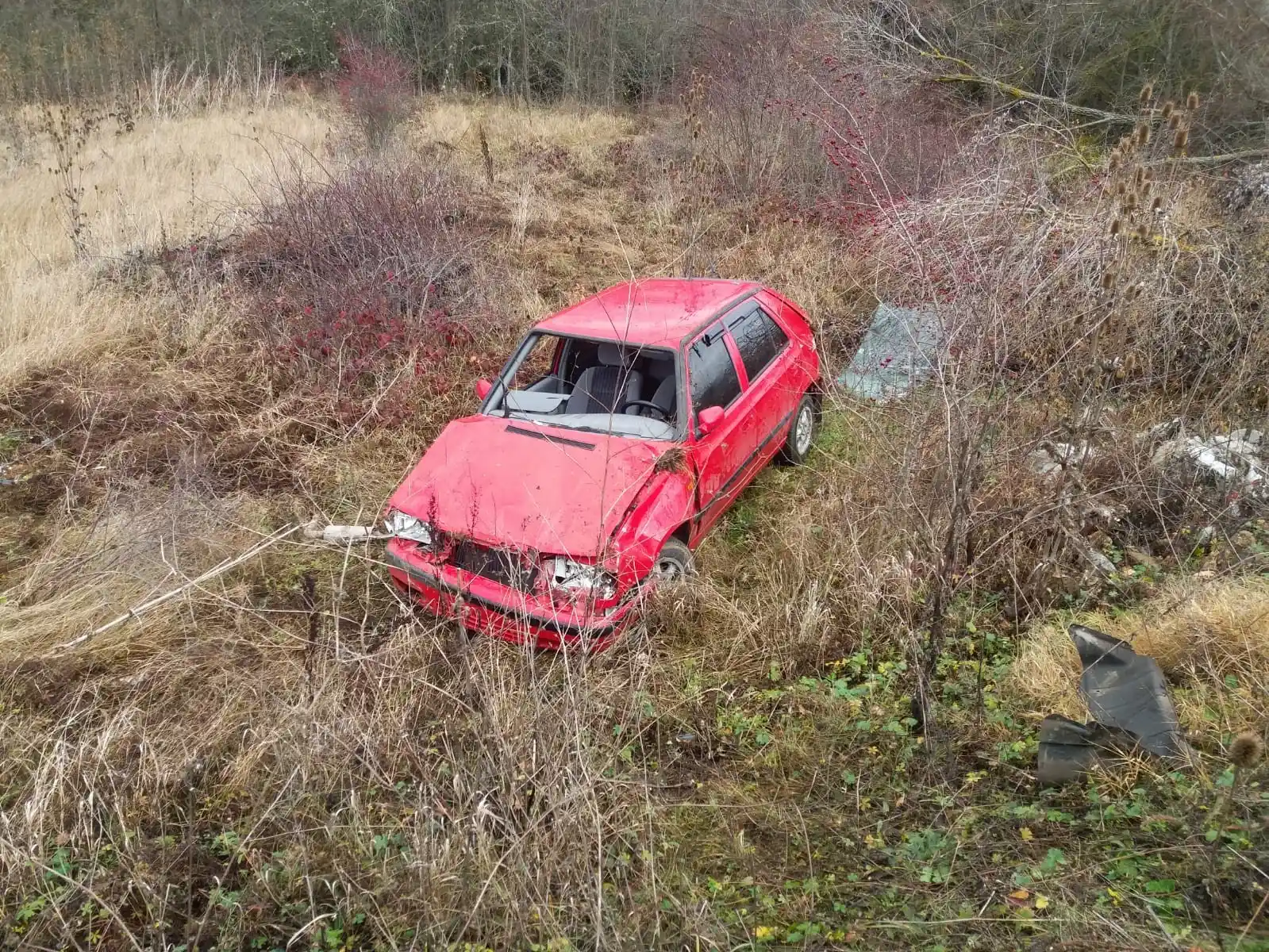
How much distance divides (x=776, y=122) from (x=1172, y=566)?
9.12 meters

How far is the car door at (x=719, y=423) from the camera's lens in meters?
4.87

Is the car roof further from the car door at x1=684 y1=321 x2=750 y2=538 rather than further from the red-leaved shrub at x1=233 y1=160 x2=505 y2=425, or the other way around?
the red-leaved shrub at x1=233 y1=160 x2=505 y2=425


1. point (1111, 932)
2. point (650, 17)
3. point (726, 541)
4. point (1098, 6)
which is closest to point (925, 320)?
point (726, 541)

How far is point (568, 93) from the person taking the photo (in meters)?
17.9

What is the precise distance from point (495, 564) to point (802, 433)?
3.14m

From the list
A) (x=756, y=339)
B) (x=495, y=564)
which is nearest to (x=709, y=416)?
(x=756, y=339)

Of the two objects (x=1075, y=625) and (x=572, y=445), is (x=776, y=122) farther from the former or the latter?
(x=1075, y=625)

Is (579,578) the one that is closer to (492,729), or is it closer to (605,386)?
(492,729)

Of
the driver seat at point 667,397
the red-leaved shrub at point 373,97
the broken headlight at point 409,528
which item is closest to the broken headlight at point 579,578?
the broken headlight at point 409,528

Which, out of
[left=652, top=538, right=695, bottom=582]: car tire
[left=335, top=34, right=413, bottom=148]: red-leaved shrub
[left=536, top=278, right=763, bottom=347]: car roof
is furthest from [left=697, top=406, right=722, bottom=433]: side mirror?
[left=335, top=34, right=413, bottom=148]: red-leaved shrub

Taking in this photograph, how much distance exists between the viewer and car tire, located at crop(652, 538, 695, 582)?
4488mm

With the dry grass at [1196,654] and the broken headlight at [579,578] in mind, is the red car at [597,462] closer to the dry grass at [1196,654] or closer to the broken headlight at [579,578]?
the broken headlight at [579,578]

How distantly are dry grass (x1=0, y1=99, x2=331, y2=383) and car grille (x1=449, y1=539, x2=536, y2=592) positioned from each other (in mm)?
5406

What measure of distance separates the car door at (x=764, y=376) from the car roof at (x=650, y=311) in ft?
0.61
